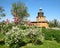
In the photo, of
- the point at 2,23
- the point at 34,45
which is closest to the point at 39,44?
the point at 34,45

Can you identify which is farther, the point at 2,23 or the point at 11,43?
the point at 2,23

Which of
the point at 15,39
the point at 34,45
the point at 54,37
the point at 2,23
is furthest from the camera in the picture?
the point at 54,37

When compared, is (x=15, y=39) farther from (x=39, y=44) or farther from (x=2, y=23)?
(x=2, y=23)

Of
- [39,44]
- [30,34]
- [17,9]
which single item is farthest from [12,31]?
[17,9]

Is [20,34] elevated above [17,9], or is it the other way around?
[17,9]

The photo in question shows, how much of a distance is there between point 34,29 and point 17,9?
42.0m

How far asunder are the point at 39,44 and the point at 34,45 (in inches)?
35.5

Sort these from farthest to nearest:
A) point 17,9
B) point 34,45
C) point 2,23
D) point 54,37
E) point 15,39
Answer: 1. point 17,9
2. point 54,37
3. point 2,23
4. point 34,45
5. point 15,39

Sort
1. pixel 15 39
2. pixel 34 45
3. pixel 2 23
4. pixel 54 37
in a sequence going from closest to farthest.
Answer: pixel 15 39, pixel 34 45, pixel 2 23, pixel 54 37

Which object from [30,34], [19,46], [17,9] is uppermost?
[17,9]

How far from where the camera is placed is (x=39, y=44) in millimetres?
21000

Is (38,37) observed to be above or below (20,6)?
below

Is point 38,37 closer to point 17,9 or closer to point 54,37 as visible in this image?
point 54,37

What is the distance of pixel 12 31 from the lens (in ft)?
61.9
